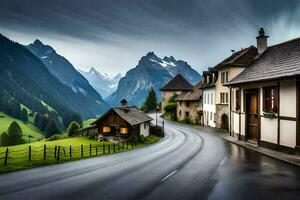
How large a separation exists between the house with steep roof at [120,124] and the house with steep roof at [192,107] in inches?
613

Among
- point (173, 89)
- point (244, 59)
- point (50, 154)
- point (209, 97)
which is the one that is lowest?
point (50, 154)

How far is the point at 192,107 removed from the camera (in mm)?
64625

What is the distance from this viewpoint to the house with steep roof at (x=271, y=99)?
69.9ft

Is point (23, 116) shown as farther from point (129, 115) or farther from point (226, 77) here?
point (226, 77)

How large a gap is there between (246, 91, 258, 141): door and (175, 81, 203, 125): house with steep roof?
30054 mm

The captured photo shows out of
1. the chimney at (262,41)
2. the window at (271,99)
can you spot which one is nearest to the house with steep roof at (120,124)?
the chimney at (262,41)

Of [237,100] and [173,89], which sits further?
[173,89]

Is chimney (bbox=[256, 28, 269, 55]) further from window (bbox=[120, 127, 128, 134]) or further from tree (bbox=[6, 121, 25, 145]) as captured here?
tree (bbox=[6, 121, 25, 145])

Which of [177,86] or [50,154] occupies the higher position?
[177,86]

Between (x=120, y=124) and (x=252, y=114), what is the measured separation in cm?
Result: 2249

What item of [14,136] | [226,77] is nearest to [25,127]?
[14,136]

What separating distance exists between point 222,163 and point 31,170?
452 inches

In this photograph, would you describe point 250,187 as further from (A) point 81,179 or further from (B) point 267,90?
(B) point 267,90

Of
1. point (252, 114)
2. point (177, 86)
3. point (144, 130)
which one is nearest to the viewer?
point (252, 114)
